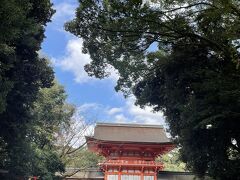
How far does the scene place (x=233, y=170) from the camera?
13773 millimetres

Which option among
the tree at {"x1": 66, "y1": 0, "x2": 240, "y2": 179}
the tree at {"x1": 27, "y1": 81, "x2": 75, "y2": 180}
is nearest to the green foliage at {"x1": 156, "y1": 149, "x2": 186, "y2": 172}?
the tree at {"x1": 27, "y1": 81, "x2": 75, "y2": 180}

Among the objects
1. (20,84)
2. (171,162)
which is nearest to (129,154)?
(20,84)

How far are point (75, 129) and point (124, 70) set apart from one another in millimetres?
17683

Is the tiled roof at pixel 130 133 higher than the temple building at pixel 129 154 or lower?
higher

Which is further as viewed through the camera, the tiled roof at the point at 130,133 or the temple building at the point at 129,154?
the tiled roof at the point at 130,133

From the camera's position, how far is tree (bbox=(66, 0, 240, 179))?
11750 millimetres

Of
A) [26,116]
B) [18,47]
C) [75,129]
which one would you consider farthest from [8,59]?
[75,129]

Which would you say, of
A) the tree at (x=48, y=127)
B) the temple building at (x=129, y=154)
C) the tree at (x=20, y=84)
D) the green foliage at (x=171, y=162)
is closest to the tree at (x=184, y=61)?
the tree at (x=20, y=84)

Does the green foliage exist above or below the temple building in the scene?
above

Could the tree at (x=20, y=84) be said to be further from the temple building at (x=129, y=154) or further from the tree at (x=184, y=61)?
the temple building at (x=129, y=154)

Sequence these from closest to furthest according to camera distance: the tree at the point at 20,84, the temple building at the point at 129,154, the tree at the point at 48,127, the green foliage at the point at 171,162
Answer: the tree at the point at 20,84
the temple building at the point at 129,154
the tree at the point at 48,127
the green foliage at the point at 171,162

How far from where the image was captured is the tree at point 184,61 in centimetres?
1175

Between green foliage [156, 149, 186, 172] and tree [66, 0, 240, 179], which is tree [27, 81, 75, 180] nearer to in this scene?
tree [66, 0, 240, 179]

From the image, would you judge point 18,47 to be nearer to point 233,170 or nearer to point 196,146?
point 196,146
